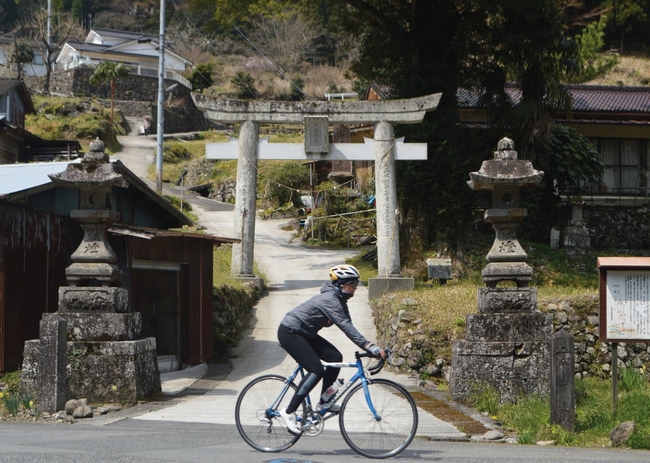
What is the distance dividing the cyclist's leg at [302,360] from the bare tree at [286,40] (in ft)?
212

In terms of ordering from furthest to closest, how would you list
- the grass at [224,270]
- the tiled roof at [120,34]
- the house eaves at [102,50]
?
the tiled roof at [120,34] → the house eaves at [102,50] → the grass at [224,270]

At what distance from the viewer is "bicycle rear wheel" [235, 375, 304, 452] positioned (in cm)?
880

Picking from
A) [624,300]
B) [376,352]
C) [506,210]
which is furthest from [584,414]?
[376,352]

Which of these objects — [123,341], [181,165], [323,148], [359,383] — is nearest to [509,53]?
[323,148]

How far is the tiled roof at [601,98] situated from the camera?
30.5m

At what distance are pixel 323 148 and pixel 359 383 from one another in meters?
13.7

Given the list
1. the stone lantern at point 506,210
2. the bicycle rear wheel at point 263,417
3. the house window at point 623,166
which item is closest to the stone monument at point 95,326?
the bicycle rear wheel at point 263,417

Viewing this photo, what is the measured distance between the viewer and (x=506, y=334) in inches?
500

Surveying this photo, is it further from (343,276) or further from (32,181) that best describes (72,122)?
(343,276)

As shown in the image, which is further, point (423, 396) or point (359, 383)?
point (423, 396)

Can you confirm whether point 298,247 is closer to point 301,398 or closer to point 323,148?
point 323,148

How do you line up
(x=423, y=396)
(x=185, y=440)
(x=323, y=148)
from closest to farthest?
(x=185, y=440), (x=423, y=396), (x=323, y=148)

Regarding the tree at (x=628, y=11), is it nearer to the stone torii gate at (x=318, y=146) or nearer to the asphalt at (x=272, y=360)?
the asphalt at (x=272, y=360)

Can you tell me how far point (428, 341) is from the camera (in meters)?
15.8
